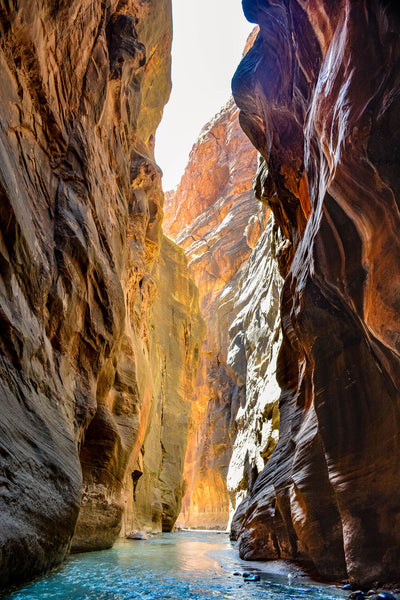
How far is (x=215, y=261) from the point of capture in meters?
57.2

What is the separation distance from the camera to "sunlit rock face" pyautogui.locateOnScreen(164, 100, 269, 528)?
150ft

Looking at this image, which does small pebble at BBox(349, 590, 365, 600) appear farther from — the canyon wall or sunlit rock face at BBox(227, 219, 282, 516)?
sunlit rock face at BBox(227, 219, 282, 516)

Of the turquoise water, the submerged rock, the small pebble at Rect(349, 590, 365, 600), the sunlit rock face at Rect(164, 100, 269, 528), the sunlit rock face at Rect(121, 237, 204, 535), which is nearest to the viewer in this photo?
the small pebble at Rect(349, 590, 365, 600)

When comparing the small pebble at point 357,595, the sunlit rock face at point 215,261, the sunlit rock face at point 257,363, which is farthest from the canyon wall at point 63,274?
the sunlit rock face at point 215,261

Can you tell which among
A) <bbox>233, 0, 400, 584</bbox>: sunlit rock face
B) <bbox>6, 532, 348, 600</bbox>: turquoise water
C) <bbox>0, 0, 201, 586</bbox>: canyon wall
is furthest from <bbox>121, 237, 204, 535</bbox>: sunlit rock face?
<bbox>233, 0, 400, 584</bbox>: sunlit rock face

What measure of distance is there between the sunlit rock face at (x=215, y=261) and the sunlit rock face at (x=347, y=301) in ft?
109

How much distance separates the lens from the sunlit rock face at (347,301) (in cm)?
536

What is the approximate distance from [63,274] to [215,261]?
49.0 m

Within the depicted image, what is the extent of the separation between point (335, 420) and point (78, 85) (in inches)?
401

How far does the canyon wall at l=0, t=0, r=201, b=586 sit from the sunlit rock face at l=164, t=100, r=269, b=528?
29.9 metres

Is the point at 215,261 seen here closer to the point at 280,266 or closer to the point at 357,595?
the point at 280,266

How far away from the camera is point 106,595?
517 centimetres

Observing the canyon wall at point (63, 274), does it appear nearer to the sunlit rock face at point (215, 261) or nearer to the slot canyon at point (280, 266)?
the slot canyon at point (280, 266)

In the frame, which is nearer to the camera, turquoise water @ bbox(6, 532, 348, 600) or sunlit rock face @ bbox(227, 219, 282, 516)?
turquoise water @ bbox(6, 532, 348, 600)
